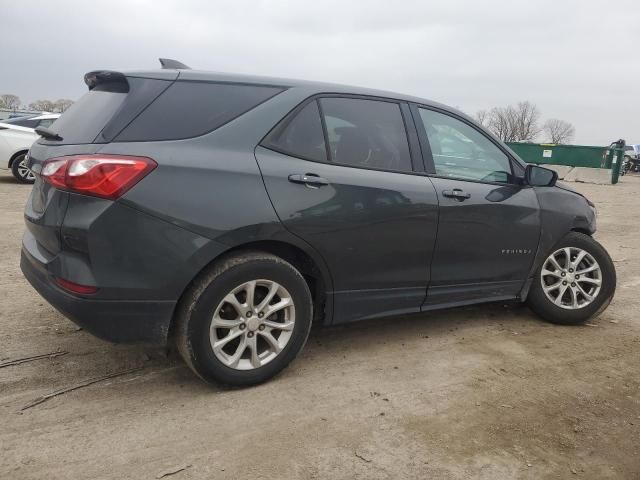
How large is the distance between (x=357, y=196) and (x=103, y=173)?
1391 mm

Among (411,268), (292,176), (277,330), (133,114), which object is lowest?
(277,330)

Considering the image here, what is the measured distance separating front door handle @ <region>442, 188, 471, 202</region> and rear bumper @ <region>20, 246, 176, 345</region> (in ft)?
6.20

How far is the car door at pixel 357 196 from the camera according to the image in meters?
2.99

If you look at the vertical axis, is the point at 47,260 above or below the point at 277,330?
above

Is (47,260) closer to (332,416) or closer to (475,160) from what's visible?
(332,416)

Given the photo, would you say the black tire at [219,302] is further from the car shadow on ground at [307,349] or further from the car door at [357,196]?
the car door at [357,196]

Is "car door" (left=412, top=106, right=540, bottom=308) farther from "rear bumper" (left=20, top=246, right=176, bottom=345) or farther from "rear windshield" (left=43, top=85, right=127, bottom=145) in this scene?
"rear windshield" (left=43, top=85, right=127, bottom=145)

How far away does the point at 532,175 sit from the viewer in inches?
159

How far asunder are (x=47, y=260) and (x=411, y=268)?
6.92 feet

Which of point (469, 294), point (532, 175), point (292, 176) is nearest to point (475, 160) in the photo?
point (532, 175)


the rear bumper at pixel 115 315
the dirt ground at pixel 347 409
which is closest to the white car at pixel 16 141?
the dirt ground at pixel 347 409

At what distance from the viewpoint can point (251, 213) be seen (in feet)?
9.19

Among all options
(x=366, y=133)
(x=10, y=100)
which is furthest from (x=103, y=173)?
(x=10, y=100)

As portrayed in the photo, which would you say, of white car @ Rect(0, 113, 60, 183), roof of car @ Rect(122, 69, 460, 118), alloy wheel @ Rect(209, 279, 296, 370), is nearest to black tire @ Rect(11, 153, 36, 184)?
white car @ Rect(0, 113, 60, 183)
